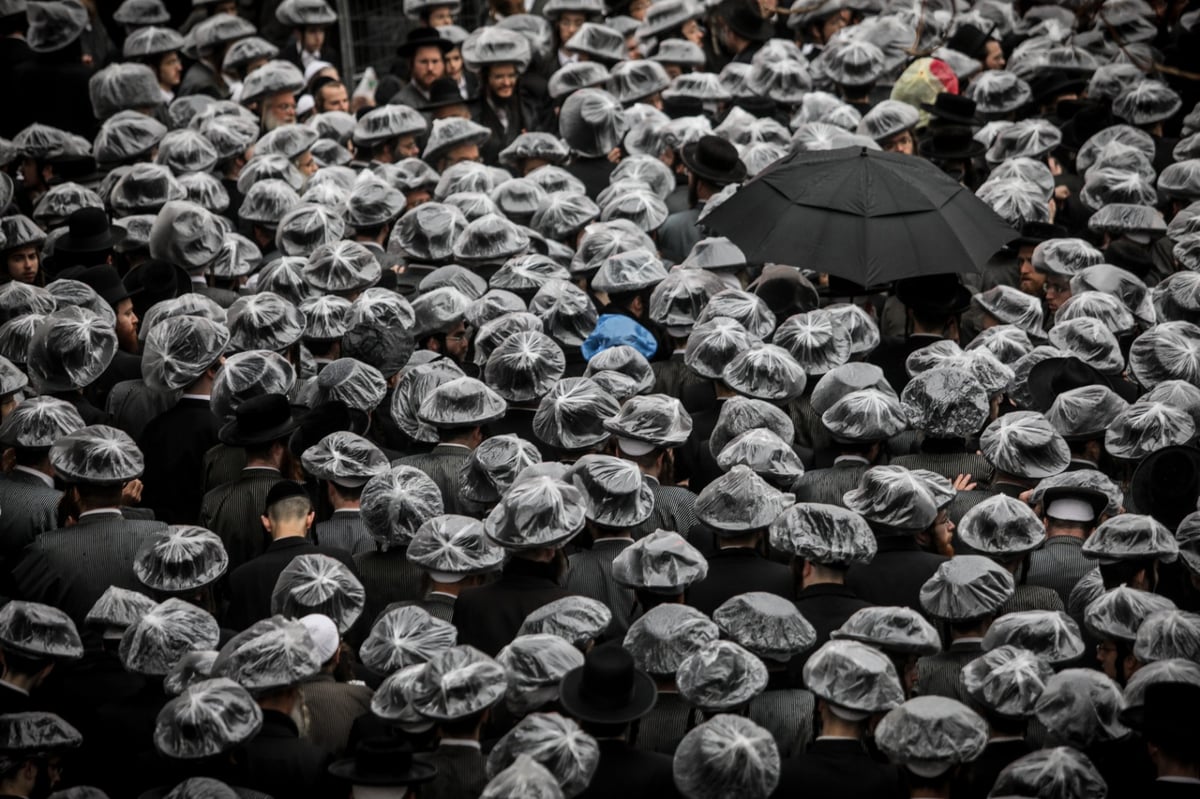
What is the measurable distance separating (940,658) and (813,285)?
446 centimetres

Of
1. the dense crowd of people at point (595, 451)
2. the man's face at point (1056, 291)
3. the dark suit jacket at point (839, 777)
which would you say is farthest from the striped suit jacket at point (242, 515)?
the man's face at point (1056, 291)

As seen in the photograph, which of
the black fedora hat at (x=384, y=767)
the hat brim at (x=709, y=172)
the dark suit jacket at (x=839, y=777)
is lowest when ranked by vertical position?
the dark suit jacket at (x=839, y=777)

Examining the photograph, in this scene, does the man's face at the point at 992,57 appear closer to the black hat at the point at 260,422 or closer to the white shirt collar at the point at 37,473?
the black hat at the point at 260,422

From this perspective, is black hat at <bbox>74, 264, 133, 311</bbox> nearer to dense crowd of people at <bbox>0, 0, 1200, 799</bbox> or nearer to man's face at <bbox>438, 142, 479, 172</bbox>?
dense crowd of people at <bbox>0, 0, 1200, 799</bbox>

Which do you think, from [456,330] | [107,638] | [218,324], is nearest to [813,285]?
[456,330]

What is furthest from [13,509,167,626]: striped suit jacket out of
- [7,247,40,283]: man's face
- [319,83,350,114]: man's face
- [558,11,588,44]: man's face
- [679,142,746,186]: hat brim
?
[558,11,588,44]: man's face

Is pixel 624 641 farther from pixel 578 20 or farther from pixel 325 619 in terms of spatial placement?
pixel 578 20

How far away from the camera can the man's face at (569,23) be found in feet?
47.7

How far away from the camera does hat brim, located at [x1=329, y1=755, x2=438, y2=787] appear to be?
5.66 m

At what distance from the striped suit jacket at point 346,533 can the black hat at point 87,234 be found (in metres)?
3.53

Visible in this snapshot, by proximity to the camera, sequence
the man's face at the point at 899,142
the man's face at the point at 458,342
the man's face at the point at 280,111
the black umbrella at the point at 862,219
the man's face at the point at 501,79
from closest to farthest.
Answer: the black umbrella at the point at 862,219 < the man's face at the point at 458,342 < the man's face at the point at 899,142 < the man's face at the point at 280,111 < the man's face at the point at 501,79

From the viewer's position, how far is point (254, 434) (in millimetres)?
7777

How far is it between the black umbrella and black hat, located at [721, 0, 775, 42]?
16.6 feet

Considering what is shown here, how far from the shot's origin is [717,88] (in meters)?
13.0
